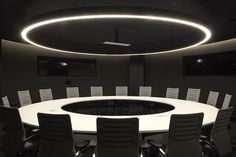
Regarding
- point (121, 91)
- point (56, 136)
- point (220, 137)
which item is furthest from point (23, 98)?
point (220, 137)

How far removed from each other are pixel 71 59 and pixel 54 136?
6528 mm

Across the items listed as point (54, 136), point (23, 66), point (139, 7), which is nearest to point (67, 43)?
point (23, 66)

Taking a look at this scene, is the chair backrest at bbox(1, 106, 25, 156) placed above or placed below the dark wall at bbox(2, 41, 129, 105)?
below

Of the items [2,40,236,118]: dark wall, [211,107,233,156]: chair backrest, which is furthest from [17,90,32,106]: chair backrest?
[211,107,233,156]: chair backrest

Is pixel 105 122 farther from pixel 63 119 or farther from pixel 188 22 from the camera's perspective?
pixel 188 22

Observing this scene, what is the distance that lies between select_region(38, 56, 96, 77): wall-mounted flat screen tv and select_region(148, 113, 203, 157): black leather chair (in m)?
6.47

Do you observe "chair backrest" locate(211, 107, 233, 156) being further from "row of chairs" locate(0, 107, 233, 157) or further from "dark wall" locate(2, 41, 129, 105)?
"dark wall" locate(2, 41, 129, 105)

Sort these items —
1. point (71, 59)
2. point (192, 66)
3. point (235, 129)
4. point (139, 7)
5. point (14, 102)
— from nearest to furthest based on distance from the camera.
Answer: point (139, 7), point (235, 129), point (14, 102), point (192, 66), point (71, 59)

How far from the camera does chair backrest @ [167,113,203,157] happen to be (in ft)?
6.95

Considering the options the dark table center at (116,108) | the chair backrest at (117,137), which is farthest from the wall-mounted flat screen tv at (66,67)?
the chair backrest at (117,137)

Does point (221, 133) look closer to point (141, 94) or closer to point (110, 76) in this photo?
point (141, 94)

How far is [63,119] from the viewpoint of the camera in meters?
2.08

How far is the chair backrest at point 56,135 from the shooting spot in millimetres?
2096

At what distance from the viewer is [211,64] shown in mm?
6980
